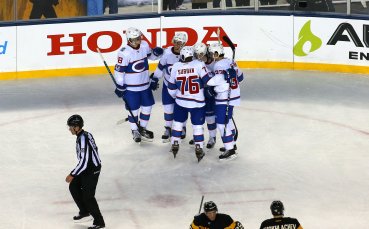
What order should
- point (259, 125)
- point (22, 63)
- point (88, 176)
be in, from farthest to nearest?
point (22, 63) < point (259, 125) < point (88, 176)

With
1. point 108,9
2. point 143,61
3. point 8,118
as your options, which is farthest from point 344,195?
point 108,9

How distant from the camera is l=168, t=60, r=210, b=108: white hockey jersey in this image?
11539mm

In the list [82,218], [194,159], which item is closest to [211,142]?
[194,159]

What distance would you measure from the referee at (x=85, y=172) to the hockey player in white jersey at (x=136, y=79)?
250 cm

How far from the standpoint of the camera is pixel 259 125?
43.4 ft

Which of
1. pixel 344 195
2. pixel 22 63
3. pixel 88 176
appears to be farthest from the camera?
pixel 22 63

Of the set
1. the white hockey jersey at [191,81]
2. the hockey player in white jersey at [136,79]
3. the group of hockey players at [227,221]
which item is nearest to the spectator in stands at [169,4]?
the hockey player in white jersey at [136,79]

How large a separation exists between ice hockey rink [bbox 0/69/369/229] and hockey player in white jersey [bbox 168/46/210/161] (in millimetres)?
404

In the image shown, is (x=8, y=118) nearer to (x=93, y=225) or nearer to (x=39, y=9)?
(x=39, y=9)

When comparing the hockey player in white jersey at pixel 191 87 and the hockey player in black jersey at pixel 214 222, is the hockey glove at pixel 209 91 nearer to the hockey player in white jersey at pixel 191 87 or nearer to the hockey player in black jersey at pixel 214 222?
the hockey player in white jersey at pixel 191 87

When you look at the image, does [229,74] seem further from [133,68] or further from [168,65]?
[133,68]

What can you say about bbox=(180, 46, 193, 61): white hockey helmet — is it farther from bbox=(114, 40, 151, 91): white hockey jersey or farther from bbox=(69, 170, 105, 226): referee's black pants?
bbox=(69, 170, 105, 226): referee's black pants

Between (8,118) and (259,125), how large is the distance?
311cm

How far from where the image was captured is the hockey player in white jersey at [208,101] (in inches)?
456
